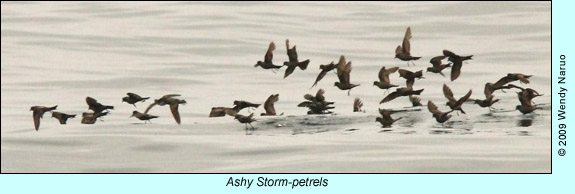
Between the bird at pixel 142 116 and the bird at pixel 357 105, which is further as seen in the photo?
the bird at pixel 357 105

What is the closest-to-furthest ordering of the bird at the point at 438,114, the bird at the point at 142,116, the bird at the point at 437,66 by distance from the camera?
the bird at the point at 438,114 < the bird at the point at 142,116 < the bird at the point at 437,66

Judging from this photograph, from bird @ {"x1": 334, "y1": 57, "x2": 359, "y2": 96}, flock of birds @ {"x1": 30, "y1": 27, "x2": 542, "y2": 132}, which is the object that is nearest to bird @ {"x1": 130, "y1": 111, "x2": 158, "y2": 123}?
flock of birds @ {"x1": 30, "y1": 27, "x2": 542, "y2": 132}

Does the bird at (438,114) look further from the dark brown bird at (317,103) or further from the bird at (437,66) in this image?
the dark brown bird at (317,103)

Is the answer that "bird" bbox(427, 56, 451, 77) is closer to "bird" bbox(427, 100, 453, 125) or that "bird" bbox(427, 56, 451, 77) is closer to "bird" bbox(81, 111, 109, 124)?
"bird" bbox(427, 100, 453, 125)

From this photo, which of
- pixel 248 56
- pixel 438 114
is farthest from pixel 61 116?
pixel 248 56

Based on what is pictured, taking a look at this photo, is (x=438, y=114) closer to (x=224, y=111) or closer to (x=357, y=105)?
(x=357, y=105)

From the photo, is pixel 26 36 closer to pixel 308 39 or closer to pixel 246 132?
pixel 308 39

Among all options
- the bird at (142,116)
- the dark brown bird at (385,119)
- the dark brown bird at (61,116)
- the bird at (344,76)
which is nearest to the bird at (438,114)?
the dark brown bird at (385,119)

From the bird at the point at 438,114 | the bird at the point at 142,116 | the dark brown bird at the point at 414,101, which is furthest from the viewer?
the dark brown bird at the point at 414,101
